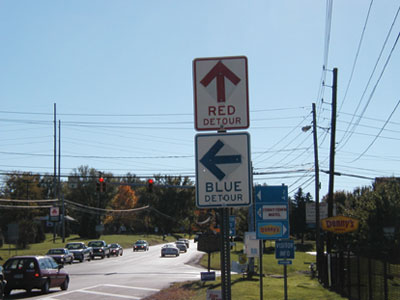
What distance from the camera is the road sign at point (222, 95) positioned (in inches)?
177

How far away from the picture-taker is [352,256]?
58.3 ft

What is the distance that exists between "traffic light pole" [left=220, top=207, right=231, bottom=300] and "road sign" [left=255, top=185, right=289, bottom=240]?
6883 millimetres

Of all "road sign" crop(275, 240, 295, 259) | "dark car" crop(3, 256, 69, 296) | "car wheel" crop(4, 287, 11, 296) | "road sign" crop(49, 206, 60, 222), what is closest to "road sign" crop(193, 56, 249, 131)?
"road sign" crop(275, 240, 295, 259)

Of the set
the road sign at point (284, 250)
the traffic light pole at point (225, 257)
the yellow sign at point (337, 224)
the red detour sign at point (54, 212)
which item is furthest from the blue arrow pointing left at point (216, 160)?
the red detour sign at point (54, 212)

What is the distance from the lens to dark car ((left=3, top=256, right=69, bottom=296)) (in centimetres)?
2144

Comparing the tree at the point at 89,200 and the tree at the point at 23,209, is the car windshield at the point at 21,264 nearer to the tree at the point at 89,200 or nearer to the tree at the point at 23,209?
the tree at the point at 23,209

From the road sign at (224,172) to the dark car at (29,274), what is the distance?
19008 mm

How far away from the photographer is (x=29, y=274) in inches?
848

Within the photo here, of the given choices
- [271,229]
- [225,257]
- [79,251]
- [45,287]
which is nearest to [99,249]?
[79,251]

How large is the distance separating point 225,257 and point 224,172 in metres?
0.73

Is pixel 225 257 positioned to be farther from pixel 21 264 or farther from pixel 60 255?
pixel 60 255

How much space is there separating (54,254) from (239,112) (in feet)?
130

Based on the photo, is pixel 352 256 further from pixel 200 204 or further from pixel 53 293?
pixel 200 204

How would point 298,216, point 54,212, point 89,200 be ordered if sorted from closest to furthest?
point 54,212 → point 298,216 → point 89,200
